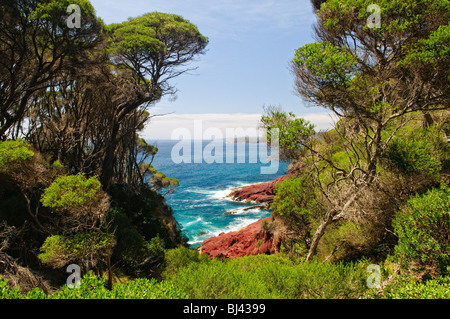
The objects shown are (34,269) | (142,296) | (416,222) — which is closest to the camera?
(142,296)

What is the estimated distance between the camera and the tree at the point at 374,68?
7.97m

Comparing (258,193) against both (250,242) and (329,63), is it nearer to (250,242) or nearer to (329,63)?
(250,242)

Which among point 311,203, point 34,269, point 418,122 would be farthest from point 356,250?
point 34,269

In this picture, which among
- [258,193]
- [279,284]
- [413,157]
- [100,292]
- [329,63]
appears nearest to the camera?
[100,292]

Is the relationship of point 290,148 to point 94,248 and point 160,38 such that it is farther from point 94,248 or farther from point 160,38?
point 160,38

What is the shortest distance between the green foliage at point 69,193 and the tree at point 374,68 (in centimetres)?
877

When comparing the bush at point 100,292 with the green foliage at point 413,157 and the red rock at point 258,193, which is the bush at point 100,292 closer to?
the green foliage at point 413,157

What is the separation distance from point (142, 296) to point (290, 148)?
6.91m

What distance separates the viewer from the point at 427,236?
6.98 metres

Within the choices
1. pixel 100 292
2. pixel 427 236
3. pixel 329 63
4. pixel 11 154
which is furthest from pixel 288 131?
pixel 11 154

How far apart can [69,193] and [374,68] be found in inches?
510

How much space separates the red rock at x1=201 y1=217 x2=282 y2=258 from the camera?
18.4 metres

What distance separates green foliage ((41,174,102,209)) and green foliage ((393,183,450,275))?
10.9 metres
